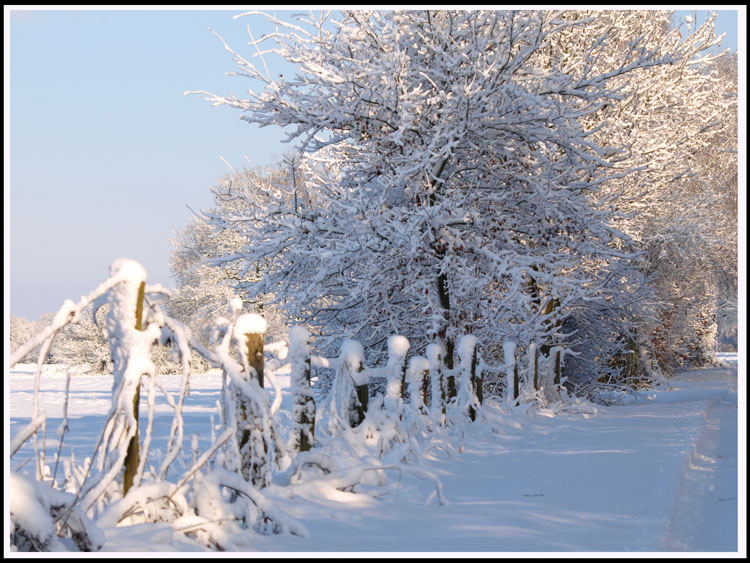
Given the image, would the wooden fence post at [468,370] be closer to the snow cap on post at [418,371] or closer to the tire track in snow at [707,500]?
the snow cap on post at [418,371]

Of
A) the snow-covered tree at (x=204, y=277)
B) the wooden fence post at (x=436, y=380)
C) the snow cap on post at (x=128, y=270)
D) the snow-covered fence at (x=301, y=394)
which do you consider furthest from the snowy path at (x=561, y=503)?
the snow-covered tree at (x=204, y=277)

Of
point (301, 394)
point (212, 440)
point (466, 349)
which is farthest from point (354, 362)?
point (466, 349)

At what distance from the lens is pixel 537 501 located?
15.2ft

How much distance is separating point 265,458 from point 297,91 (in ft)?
24.5

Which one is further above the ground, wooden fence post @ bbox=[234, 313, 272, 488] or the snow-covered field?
wooden fence post @ bbox=[234, 313, 272, 488]

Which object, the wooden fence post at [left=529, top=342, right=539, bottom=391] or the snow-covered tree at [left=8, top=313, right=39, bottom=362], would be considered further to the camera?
the snow-covered tree at [left=8, top=313, right=39, bottom=362]

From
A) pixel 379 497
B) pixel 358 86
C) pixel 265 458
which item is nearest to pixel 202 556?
pixel 265 458

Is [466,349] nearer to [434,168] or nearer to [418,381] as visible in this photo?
[418,381]

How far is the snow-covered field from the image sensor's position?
3.57m

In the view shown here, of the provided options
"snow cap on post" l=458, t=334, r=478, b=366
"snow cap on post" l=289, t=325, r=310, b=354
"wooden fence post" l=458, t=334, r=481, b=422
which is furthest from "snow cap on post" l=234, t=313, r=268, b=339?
"snow cap on post" l=458, t=334, r=478, b=366

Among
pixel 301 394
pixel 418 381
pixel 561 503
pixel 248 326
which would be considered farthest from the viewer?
pixel 418 381

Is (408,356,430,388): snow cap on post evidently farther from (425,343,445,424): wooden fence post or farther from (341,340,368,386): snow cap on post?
(341,340,368,386): snow cap on post

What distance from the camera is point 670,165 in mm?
16156

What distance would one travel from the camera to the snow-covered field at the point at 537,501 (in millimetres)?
3574
